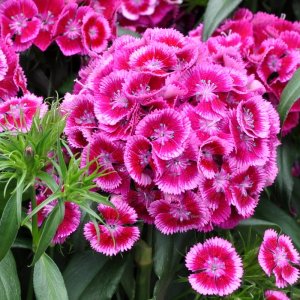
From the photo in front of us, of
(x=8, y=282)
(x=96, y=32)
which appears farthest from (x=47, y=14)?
(x=8, y=282)

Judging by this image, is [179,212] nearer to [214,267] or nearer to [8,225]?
[214,267]

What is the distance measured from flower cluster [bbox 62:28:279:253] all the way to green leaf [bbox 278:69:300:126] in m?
0.14

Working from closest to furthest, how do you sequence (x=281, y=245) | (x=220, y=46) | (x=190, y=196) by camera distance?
(x=190, y=196) → (x=281, y=245) → (x=220, y=46)

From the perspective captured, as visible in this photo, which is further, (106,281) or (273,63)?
(273,63)

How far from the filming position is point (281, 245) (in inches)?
50.8

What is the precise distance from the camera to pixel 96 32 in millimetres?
1565

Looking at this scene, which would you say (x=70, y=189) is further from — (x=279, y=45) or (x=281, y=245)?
(x=279, y=45)

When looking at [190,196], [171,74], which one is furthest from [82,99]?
Answer: [190,196]

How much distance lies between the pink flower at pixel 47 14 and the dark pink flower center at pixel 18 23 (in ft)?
0.13

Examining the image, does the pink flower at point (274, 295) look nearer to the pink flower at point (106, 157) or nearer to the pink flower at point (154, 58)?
the pink flower at point (106, 157)

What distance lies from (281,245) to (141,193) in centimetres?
32

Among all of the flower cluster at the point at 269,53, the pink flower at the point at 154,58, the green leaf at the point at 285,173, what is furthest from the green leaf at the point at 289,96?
the pink flower at the point at 154,58

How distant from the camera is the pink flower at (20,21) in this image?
4.89 ft

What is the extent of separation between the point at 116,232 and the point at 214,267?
0.65ft
